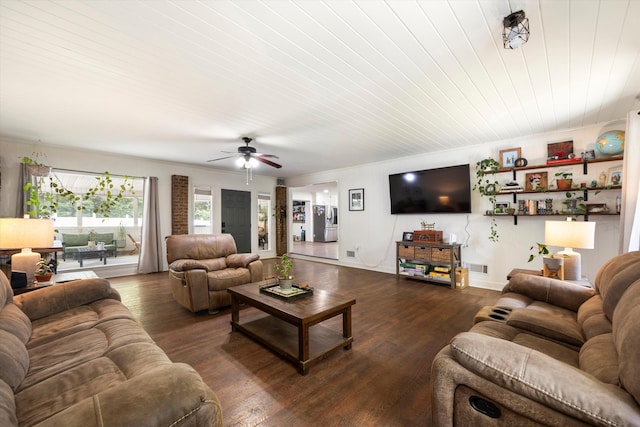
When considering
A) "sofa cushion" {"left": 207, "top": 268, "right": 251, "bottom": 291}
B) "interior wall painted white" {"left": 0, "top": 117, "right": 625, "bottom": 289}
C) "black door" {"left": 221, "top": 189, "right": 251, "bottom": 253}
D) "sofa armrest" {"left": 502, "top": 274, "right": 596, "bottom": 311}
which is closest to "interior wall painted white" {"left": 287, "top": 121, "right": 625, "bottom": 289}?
"interior wall painted white" {"left": 0, "top": 117, "right": 625, "bottom": 289}

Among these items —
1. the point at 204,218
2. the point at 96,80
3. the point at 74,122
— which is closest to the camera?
the point at 96,80

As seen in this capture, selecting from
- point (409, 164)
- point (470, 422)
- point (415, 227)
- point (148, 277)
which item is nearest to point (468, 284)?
point (415, 227)

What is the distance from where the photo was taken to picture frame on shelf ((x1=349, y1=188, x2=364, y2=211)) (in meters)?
6.41

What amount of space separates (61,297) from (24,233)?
0.74 metres

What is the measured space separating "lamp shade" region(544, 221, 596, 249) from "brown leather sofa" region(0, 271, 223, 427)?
3.24 m

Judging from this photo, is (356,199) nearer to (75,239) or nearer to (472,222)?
(472,222)

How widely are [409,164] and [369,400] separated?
4654 mm

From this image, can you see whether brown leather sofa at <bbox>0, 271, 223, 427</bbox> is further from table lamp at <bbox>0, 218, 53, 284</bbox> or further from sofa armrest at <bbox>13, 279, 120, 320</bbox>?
table lamp at <bbox>0, 218, 53, 284</bbox>

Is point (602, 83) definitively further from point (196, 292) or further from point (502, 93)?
point (196, 292)

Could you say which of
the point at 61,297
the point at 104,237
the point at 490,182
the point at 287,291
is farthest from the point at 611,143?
the point at 104,237

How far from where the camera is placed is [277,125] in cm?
367

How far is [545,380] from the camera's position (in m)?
0.96

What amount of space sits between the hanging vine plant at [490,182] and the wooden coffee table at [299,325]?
3.39 meters

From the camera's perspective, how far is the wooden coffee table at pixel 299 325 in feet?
6.93
